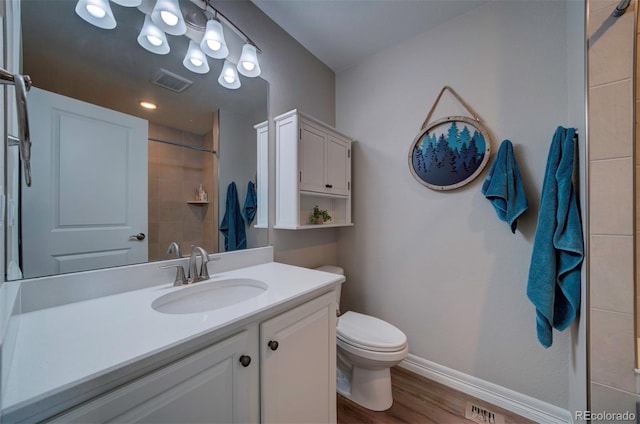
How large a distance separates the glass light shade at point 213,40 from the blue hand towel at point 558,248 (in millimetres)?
1792

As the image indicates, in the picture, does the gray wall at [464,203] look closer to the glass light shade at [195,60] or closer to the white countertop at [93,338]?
the white countertop at [93,338]

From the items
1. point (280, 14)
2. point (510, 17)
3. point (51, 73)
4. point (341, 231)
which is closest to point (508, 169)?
point (510, 17)

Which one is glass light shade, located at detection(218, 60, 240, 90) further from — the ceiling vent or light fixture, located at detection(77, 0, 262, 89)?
the ceiling vent

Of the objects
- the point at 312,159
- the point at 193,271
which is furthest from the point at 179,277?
the point at 312,159

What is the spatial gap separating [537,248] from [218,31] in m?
1.98

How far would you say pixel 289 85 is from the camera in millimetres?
1751

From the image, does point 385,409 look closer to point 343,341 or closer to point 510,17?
point 343,341

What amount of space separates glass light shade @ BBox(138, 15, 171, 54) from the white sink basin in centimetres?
110

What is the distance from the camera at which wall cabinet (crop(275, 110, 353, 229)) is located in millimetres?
1535

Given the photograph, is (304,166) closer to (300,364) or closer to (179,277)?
(179,277)

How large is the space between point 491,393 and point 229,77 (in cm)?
248

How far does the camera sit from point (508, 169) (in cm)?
134

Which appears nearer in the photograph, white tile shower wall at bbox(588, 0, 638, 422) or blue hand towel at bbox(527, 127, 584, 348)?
white tile shower wall at bbox(588, 0, 638, 422)

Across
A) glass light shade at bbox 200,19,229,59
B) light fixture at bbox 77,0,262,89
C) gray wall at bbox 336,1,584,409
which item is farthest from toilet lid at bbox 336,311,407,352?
glass light shade at bbox 200,19,229,59
